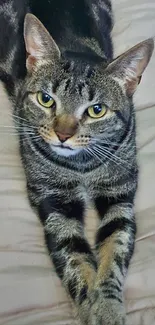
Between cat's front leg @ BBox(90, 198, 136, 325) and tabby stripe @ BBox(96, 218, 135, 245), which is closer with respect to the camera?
cat's front leg @ BBox(90, 198, 136, 325)

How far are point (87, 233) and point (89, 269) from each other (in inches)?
6.2

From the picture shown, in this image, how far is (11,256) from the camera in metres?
1.77

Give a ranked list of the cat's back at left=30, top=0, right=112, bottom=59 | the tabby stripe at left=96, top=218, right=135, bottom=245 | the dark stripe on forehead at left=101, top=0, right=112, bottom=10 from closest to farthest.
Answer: the tabby stripe at left=96, top=218, right=135, bottom=245
the cat's back at left=30, top=0, right=112, bottom=59
the dark stripe on forehead at left=101, top=0, right=112, bottom=10

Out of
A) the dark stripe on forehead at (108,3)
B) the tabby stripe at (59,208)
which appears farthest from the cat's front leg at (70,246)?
the dark stripe on forehead at (108,3)

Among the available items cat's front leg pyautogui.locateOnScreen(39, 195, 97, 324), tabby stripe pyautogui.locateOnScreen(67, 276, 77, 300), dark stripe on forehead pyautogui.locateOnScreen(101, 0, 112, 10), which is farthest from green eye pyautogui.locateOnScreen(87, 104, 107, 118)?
dark stripe on forehead pyautogui.locateOnScreen(101, 0, 112, 10)

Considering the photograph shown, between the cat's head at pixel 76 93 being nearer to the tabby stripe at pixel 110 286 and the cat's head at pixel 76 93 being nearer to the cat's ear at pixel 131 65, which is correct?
the cat's ear at pixel 131 65

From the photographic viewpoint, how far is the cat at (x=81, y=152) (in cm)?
168

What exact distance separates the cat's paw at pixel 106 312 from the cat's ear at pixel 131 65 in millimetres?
561

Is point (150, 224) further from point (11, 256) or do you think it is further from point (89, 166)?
point (11, 256)

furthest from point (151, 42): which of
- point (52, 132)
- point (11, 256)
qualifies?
point (11, 256)

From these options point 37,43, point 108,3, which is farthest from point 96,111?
point 108,3

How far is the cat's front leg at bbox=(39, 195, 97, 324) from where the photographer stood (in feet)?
5.58

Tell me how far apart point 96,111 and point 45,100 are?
0.46 feet

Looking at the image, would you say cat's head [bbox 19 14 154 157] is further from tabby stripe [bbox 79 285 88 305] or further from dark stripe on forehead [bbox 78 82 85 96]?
tabby stripe [bbox 79 285 88 305]
